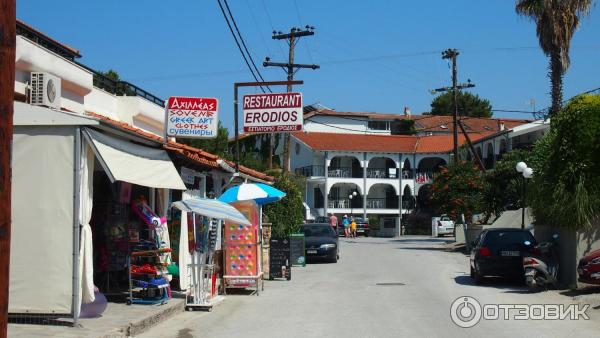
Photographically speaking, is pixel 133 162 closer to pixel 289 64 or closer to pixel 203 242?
pixel 203 242

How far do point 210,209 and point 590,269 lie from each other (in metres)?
7.75

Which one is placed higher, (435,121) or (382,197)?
(435,121)

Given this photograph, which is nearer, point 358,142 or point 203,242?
point 203,242

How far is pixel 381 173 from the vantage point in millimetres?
70062

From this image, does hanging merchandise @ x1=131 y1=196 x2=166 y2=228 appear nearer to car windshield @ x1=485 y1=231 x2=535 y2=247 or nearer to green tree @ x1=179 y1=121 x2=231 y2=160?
car windshield @ x1=485 y1=231 x2=535 y2=247

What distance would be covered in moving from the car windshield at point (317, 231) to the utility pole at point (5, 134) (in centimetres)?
2394

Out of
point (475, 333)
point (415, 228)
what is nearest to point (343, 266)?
point (475, 333)

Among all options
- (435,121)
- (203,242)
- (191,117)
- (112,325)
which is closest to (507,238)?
(203,242)

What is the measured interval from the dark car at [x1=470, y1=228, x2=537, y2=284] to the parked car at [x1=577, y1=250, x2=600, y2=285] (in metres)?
3.13

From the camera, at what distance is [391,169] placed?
2753 inches

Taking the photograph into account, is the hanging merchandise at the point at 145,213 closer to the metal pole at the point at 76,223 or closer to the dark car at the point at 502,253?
the metal pole at the point at 76,223

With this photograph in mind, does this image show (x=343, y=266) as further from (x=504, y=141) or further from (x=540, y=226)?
(x=504, y=141)

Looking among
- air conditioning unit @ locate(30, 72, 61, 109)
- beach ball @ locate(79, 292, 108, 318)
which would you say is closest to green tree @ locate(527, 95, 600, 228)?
beach ball @ locate(79, 292, 108, 318)

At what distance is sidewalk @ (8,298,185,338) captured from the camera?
9.38 metres
